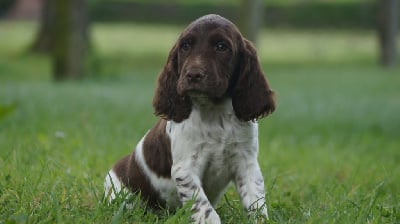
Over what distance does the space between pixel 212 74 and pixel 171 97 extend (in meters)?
0.54

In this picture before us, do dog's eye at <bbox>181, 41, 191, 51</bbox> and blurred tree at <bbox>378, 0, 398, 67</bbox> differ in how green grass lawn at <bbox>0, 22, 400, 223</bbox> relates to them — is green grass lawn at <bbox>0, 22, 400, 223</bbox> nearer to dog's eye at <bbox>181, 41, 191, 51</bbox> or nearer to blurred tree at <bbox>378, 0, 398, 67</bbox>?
dog's eye at <bbox>181, 41, 191, 51</bbox>

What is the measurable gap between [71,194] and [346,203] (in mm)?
1798

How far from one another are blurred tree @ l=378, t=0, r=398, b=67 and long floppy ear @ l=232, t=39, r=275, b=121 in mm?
27484

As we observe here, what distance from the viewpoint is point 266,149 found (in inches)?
354

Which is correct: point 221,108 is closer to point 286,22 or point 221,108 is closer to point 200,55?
point 200,55

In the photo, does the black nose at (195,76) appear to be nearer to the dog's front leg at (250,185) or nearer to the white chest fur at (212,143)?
the white chest fur at (212,143)

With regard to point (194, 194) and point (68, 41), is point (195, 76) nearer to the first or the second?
point (194, 194)

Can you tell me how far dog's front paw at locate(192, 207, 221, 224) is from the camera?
4.46 m

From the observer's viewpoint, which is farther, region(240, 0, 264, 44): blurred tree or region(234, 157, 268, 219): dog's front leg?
region(240, 0, 264, 44): blurred tree

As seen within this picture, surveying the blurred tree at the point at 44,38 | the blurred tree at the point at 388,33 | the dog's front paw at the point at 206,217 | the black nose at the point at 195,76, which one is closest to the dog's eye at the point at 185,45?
the black nose at the point at 195,76

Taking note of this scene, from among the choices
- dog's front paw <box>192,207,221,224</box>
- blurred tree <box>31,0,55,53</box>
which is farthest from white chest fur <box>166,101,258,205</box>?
blurred tree <box>31,0,55,53</box>

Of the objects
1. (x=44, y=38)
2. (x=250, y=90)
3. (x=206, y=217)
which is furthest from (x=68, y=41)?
(x=206, y=217)

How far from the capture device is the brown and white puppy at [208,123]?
14.9 feet

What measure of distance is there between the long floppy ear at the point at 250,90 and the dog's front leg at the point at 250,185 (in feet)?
0.99
